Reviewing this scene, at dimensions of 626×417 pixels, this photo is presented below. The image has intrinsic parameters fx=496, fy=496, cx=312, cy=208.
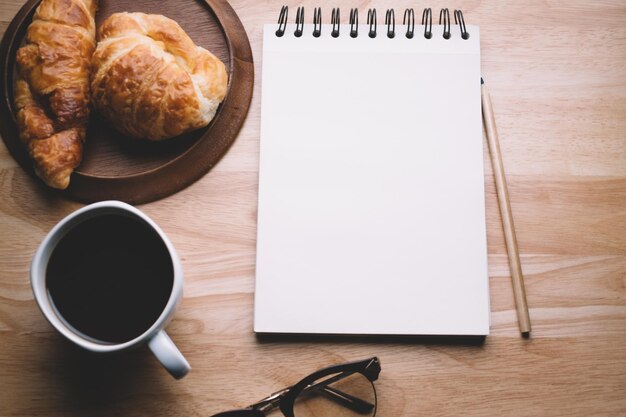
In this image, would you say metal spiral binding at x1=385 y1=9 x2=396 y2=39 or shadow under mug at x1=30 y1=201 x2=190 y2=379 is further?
metal spiral binding at x1=385 y1=9 x2=396 y2=39

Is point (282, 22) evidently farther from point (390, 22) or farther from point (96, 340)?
point (96, 340)

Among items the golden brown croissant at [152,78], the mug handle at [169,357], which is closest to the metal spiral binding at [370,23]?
the golden brown croissant at [152,78]

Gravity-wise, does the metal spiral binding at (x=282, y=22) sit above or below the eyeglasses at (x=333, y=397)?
above

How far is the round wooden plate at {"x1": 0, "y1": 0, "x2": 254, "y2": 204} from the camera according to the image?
72 centimetres

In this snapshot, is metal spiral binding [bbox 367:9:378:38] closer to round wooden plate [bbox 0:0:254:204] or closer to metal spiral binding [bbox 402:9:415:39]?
metal spiral binding [bbox 402:9:415:39]

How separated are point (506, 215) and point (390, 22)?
13.3 inches

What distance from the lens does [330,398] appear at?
696mm

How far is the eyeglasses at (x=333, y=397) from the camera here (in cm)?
68

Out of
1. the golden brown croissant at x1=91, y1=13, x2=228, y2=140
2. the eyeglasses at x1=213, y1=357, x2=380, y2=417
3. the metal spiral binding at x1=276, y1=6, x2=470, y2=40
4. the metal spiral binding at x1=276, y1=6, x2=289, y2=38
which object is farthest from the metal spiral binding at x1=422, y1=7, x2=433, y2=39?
the eyeglasses at x1=213, y1=357, x2=380, y2=417

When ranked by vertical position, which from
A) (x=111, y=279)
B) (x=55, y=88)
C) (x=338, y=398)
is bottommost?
(x=338, y=398)

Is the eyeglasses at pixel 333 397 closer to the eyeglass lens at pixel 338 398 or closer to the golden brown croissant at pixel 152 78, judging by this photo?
the eyeglass lens at pixel 338 398

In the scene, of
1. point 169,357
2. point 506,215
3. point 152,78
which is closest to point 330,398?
point 169,357

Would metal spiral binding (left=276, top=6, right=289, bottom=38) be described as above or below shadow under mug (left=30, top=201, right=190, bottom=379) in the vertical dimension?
above

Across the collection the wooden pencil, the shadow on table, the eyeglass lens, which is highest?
the wooden pencil
